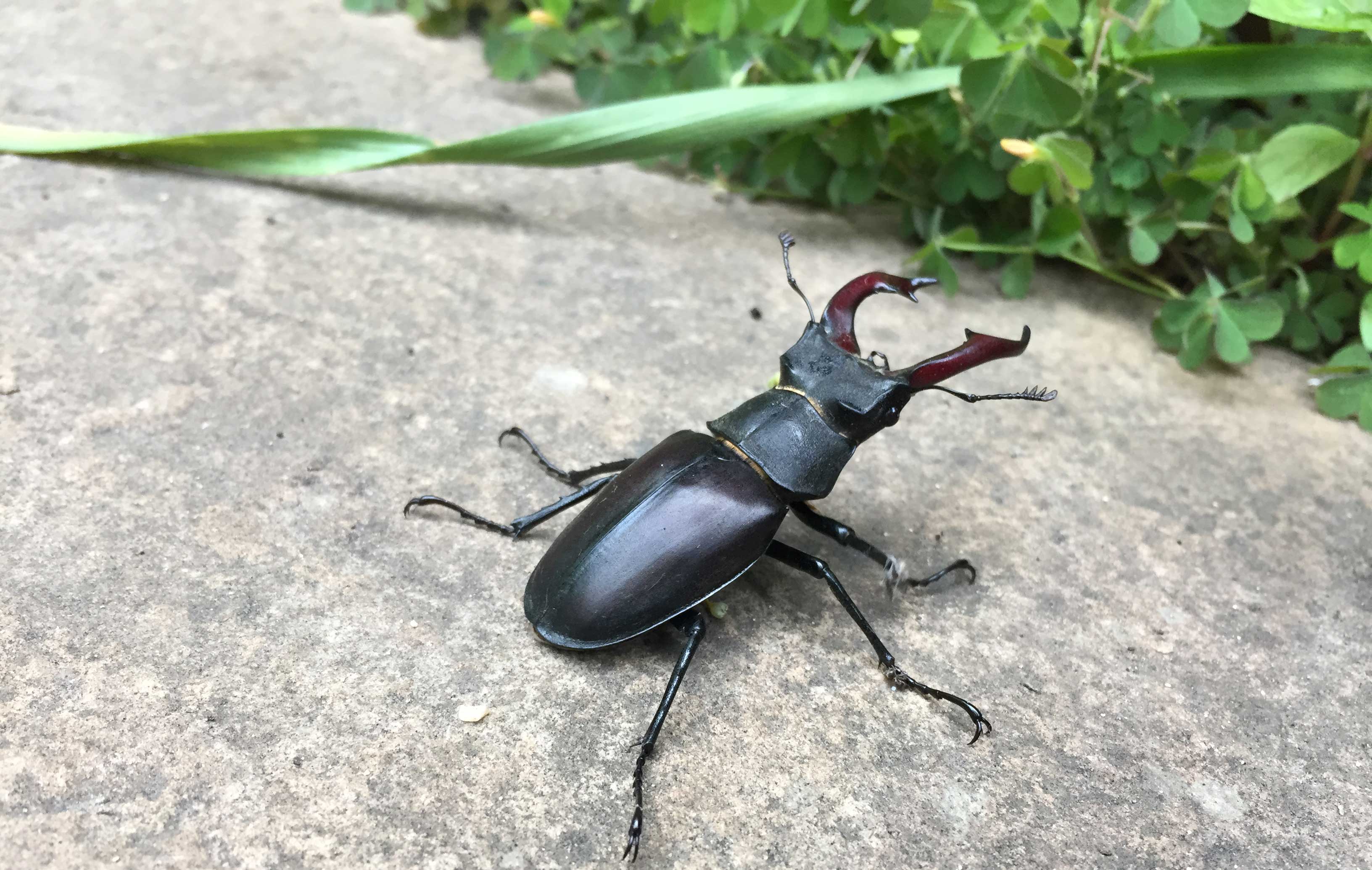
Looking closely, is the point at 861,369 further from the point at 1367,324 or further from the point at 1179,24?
the point at 1367,324

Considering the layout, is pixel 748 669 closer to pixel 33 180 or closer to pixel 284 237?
pixel 284 237

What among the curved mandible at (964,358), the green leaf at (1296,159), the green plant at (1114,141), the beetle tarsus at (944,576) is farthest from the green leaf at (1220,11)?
the beetle tarsus at (944,576)

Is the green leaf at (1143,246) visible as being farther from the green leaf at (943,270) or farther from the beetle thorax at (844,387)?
the beetle thorax at (844,387)

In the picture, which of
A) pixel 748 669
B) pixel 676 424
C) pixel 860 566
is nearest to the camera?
pixel 748 669

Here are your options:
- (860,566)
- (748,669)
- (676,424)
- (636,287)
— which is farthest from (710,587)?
(636,287)

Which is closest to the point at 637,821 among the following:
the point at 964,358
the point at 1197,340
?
the point at 964,358

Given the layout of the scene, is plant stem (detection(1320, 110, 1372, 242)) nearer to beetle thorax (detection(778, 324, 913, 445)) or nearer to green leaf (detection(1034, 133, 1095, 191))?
green leaf (detection(1034, 133, 1095, 191))

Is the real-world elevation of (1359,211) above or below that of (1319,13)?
below
